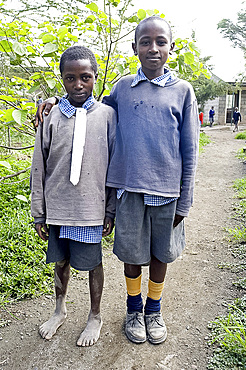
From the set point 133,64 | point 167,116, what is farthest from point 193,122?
point 133,64

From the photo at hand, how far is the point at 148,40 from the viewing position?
1.80 m

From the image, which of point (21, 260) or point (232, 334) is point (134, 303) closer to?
point (232, 334)

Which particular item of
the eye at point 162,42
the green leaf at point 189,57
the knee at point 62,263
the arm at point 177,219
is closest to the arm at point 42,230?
the knee at point 62,263

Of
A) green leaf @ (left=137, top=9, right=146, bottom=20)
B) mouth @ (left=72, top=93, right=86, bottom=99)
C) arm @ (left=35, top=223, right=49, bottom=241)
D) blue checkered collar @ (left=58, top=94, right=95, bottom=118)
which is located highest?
green leaf @ (left=137, top=9, right=146, bottom=20)

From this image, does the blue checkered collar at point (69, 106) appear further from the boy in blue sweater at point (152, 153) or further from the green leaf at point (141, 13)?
the green leaf at point (141, 13)

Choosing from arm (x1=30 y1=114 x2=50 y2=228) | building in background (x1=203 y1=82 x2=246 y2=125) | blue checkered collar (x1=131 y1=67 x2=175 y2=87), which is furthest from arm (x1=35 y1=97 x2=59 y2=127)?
building in background (x1=203 y1=82 x2=246 y2=125)

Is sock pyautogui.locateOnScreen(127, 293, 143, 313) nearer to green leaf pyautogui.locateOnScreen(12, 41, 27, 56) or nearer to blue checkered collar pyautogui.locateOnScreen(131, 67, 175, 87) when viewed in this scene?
blue checkered collar pyautogui.locateOnScreen(131, 67, 175, 87)

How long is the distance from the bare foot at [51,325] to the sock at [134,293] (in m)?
0.44

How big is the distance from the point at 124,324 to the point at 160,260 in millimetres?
559

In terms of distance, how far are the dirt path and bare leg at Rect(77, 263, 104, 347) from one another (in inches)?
1.8

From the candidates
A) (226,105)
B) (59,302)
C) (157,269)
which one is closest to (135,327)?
(157,269)

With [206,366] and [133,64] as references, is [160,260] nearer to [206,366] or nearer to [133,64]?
[206,366]

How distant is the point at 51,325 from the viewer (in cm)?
210

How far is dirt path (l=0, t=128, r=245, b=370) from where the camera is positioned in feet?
6.14
